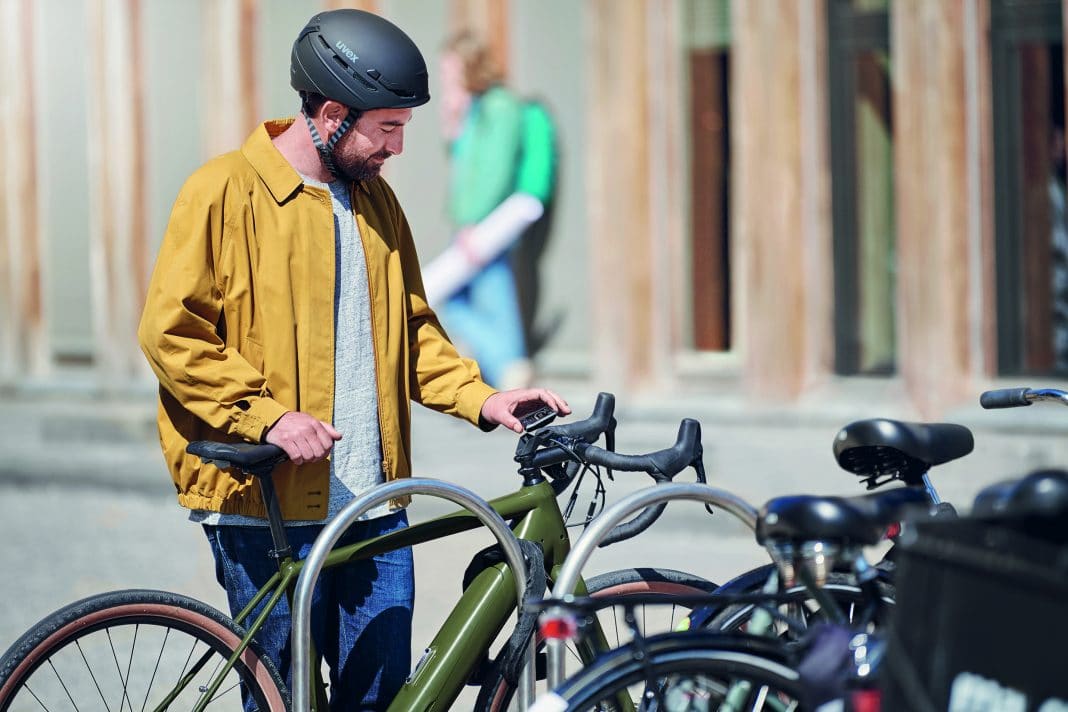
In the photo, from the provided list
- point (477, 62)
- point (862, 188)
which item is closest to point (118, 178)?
point (477, 62)

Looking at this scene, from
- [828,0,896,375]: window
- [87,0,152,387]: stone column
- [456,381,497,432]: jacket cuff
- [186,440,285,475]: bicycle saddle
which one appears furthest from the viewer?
[87,0,152,387]: stone column

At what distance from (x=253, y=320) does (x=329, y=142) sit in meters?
0.43

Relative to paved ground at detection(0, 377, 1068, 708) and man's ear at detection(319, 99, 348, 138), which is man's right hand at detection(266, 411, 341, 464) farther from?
paved ground at detection(0, 377, 1068, 708)

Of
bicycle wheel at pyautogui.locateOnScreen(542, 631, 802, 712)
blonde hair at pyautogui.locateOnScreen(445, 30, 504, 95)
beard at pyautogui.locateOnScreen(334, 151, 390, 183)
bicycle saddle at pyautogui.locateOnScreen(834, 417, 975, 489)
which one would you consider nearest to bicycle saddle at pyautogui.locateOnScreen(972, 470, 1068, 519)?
bicycle wheel at pyautogui.locateOnScreen(542, 631, 802, 712)

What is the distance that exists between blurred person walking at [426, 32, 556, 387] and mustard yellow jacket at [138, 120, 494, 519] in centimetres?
662

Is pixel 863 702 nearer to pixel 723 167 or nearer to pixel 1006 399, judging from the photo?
pixel 1006 399

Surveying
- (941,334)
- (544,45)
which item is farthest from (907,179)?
(544,45)

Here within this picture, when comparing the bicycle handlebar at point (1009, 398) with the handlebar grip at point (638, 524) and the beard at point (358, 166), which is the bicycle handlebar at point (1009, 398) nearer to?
the handlebar grip at point (638, 524)

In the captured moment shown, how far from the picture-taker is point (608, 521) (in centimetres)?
342

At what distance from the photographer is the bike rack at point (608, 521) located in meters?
3.38

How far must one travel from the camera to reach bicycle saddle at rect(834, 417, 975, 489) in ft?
11.2

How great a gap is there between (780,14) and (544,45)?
161 cm

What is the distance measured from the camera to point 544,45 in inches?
419

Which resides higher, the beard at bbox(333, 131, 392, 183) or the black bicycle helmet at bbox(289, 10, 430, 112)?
the black bicycle helmet at bbox(289, 10, 430, 112)
